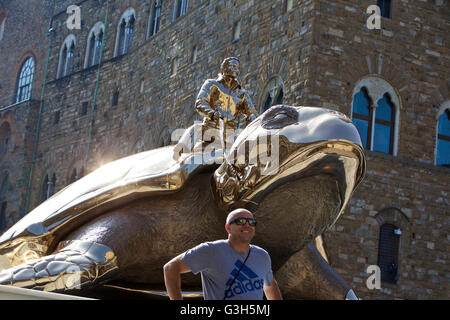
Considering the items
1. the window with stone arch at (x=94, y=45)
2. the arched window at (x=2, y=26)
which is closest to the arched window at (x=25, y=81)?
the arched window at (x=2, y=26)

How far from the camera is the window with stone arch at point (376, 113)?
16.4 metres

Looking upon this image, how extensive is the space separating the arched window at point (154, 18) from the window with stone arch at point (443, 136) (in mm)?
11914

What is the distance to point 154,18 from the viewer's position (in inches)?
1043

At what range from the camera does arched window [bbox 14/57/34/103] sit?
36.0 m

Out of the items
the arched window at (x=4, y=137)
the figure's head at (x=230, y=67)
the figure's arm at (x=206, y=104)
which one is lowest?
the figure's arm at (x=206, y=104)

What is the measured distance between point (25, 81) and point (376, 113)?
2455cm

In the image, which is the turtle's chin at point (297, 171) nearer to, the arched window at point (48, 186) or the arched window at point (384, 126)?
the arched window at point (384, 126)

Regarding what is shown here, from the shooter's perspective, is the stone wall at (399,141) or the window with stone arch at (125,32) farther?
the window with stone arch at (125,32)

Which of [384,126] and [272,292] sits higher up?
[384,126]

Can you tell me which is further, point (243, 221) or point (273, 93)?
point (273, 93)

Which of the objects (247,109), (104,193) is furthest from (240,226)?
(247,109)

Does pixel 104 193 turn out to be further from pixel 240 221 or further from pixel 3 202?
pixel 3 202
